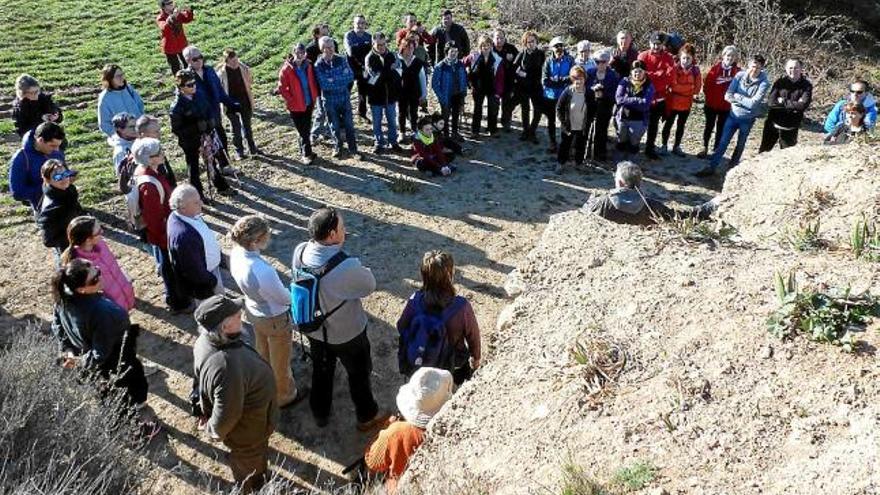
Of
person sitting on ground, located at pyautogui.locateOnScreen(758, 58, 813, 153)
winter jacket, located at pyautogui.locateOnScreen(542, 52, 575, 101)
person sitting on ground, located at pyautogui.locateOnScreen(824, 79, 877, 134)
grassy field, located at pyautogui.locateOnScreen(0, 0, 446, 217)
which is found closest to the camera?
person sitting on ground, located at pyautogui.locateOnScreen(824, 79, 877, 134)

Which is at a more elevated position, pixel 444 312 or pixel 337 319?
pixel 444 312

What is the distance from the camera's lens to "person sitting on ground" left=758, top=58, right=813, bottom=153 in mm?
9312

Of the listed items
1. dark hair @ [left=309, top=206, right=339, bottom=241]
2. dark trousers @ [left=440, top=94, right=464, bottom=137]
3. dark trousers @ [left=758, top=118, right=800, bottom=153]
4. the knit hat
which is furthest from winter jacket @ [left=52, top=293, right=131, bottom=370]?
dark trousers @ [left=758, top=118, right=800, bottom=153]

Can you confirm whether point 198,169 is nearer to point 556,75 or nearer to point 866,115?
point 556,75

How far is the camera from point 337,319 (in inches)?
204

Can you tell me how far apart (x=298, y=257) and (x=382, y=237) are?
3.41 meters

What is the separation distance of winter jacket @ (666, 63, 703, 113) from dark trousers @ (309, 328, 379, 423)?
6923 millimetres

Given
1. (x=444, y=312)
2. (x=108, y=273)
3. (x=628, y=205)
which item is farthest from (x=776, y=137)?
(x=108, y=273)

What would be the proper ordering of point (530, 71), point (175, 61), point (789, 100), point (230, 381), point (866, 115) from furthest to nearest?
point (175, 61) → point (530, 71) → point (789, 100) → point (866, 115) → point (230, 381)

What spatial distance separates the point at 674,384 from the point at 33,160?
22.4 ft

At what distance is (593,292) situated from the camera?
5.30m

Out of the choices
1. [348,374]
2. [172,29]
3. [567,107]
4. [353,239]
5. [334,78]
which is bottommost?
[353,239]

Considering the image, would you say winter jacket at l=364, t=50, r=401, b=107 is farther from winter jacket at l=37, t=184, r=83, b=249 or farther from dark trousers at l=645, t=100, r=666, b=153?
winter jacket at l=37, t=184, r=83, b=249

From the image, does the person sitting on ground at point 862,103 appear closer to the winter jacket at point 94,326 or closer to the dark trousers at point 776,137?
the dark trousers at point 776,137
